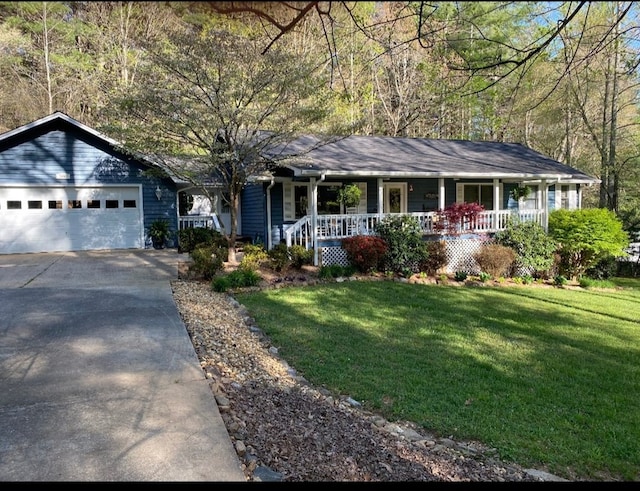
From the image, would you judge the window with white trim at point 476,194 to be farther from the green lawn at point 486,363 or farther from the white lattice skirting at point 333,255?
the green lawn at point 486,363

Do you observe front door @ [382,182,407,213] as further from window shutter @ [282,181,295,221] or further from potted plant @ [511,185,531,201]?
potted plant @ [511,185,531,201]

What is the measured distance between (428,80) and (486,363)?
21.0 feet

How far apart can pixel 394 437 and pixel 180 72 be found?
26.3 ft

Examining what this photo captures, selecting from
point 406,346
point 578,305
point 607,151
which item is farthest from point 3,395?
point 607,151

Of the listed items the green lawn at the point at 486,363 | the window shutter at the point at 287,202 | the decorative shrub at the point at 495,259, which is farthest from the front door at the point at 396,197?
the green lawn at the point at 486,363

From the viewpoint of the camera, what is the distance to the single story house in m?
13.2

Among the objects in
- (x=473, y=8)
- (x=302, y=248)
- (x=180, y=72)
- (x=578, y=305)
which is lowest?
(x=578, y=305)

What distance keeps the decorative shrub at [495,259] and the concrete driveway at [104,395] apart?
341 inches

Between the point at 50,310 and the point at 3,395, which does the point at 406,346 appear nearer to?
the point at 3,395

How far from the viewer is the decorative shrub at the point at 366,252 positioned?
37.9ft

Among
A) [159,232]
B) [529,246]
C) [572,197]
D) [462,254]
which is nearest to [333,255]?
[462,254]

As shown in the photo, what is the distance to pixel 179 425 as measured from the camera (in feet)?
11.0

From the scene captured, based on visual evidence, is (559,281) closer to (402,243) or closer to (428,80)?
(402,243)

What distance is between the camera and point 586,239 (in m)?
13.3
